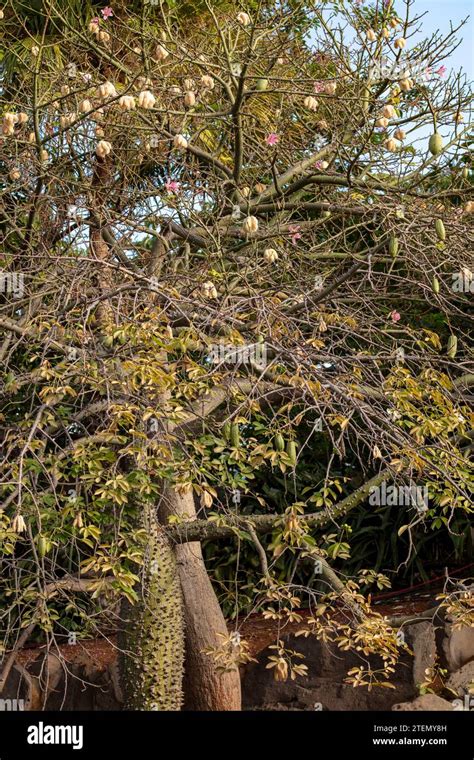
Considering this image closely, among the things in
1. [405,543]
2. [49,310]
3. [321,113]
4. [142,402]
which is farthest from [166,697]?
[321,113]

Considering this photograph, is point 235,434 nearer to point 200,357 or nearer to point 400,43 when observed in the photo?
point 200,357

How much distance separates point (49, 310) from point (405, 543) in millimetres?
4471

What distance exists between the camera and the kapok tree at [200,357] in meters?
4.78

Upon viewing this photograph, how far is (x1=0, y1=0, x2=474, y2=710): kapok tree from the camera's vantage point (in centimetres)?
478

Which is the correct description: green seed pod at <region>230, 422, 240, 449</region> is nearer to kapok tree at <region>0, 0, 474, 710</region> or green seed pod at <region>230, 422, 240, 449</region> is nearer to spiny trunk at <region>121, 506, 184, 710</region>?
kapok tree at <region>0, 0, 474, 710</region>

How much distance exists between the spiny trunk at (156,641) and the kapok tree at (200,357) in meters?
0.01

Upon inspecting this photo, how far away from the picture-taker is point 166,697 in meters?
5.88

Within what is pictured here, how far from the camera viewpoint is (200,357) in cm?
641

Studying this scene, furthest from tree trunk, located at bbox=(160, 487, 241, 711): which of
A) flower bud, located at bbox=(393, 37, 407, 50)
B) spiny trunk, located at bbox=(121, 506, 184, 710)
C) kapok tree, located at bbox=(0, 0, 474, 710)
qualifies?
flower bud, located at bbox=(393, 37, 407, 50)
